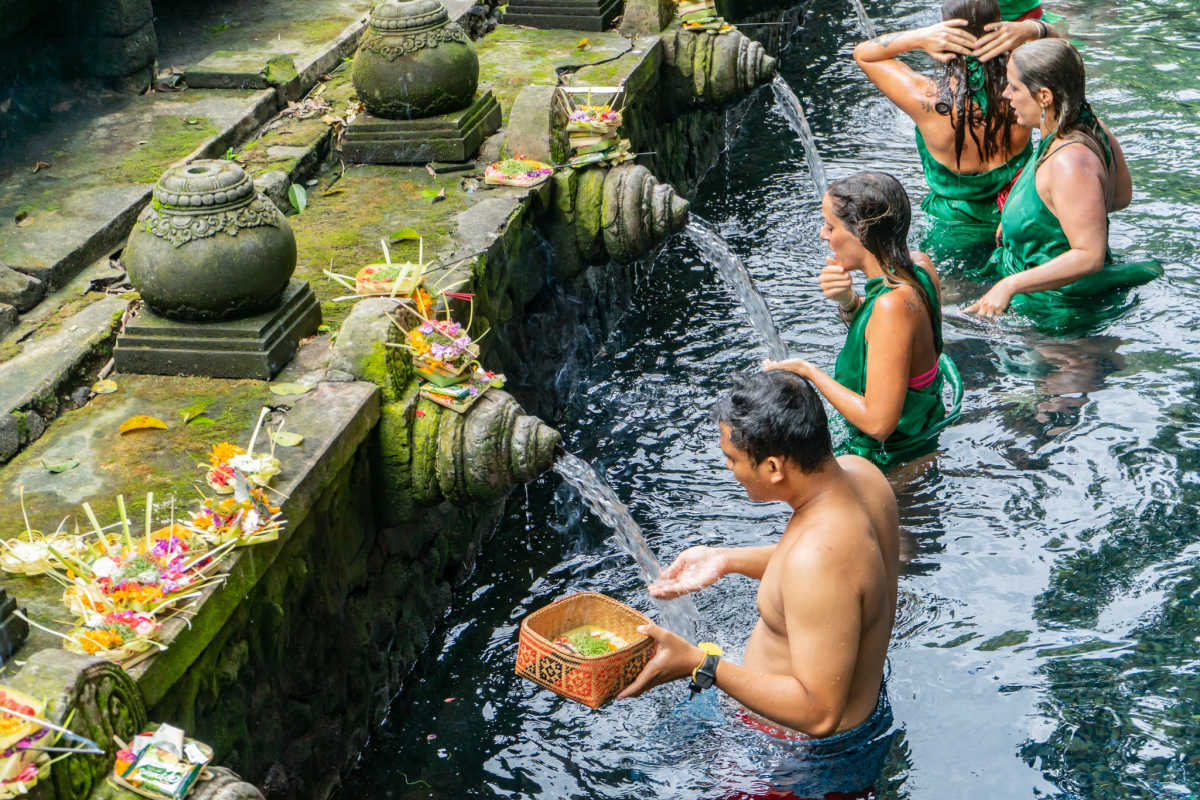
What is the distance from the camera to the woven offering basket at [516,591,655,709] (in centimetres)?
359

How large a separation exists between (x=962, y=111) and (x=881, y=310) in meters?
2.60

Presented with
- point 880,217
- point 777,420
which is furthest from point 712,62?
point 777,420

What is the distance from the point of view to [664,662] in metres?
3.62

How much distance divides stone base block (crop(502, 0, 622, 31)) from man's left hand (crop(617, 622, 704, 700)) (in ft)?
21.2

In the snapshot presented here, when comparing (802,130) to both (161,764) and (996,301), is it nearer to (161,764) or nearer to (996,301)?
(996,301)

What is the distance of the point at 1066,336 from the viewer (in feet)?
21.1

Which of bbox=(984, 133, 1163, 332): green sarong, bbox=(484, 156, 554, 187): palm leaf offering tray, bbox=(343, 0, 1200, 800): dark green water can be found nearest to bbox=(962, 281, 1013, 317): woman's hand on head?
bbox=(984, 133, 1163, 332): green sarong

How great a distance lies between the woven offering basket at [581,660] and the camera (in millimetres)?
3590

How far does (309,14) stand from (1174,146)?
651cm

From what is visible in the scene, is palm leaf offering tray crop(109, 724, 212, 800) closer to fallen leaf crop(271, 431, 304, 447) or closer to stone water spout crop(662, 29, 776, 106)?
fallen leaf crop(271, 431, 304, 447)

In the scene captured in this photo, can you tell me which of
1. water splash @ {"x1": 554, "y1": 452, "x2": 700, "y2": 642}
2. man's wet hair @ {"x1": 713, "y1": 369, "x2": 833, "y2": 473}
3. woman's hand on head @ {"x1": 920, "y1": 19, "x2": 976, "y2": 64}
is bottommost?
water splash @ {"x1": 554, "y1": 452, "x2": 700, "y2": 642}

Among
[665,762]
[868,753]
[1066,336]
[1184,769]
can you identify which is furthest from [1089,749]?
[1066,336]

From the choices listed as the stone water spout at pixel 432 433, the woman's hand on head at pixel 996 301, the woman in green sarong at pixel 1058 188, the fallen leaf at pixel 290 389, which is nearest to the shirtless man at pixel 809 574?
the stone water spout at pixel 432 433

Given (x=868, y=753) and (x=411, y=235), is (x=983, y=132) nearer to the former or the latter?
(x=411, y=235)
